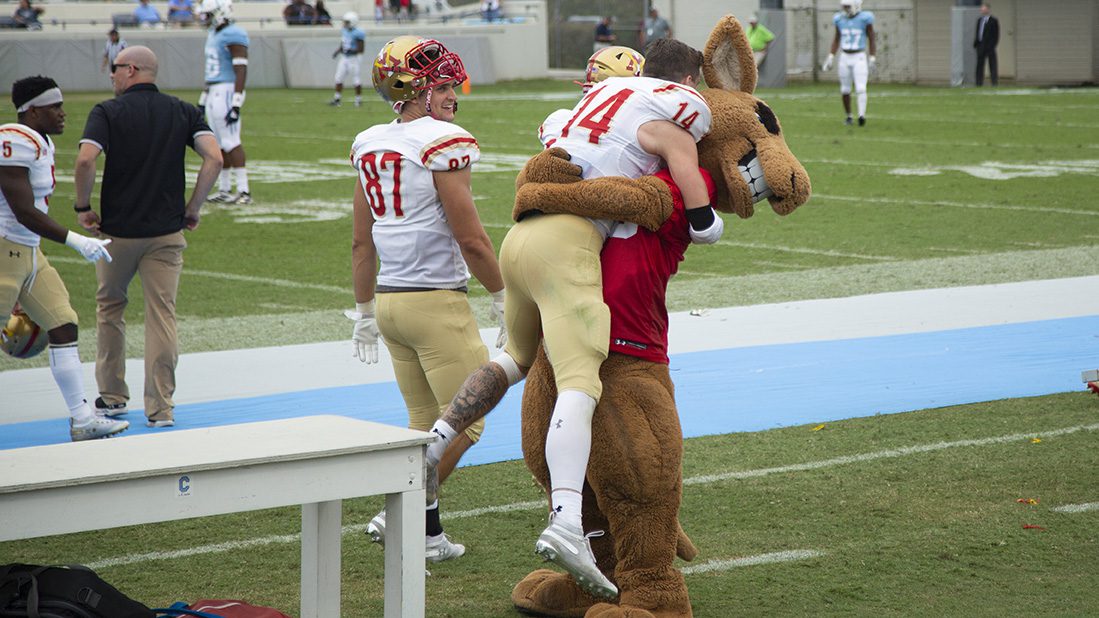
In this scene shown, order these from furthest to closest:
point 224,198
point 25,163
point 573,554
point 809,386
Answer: point 224,198 → point 809,386 → point 25,163 → point 573,554

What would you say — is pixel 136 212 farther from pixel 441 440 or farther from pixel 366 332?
pixel 441 440

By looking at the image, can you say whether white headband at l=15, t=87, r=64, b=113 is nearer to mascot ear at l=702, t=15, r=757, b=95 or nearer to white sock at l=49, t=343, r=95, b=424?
white sock at l=49, t=343, r=95, b=424

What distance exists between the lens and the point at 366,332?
5605 mm

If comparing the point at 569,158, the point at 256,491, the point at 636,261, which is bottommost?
the point at 256,491

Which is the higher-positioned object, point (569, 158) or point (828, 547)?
point (569, 158)

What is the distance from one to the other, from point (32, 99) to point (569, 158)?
3.43 m

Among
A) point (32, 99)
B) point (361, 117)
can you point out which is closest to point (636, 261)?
point (32, 99)

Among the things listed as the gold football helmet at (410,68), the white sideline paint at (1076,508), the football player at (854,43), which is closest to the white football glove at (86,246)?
the gold football helmet at (410,68)

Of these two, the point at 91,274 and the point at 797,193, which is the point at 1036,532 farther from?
the point at 91,274

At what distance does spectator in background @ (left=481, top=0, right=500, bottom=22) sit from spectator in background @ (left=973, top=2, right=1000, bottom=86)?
13260 millimetres

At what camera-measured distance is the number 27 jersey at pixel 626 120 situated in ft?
14.8

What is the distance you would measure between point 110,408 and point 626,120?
12.7 feet

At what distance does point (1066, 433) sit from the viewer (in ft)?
21.2

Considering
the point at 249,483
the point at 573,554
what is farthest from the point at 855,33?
the point at 249,483
